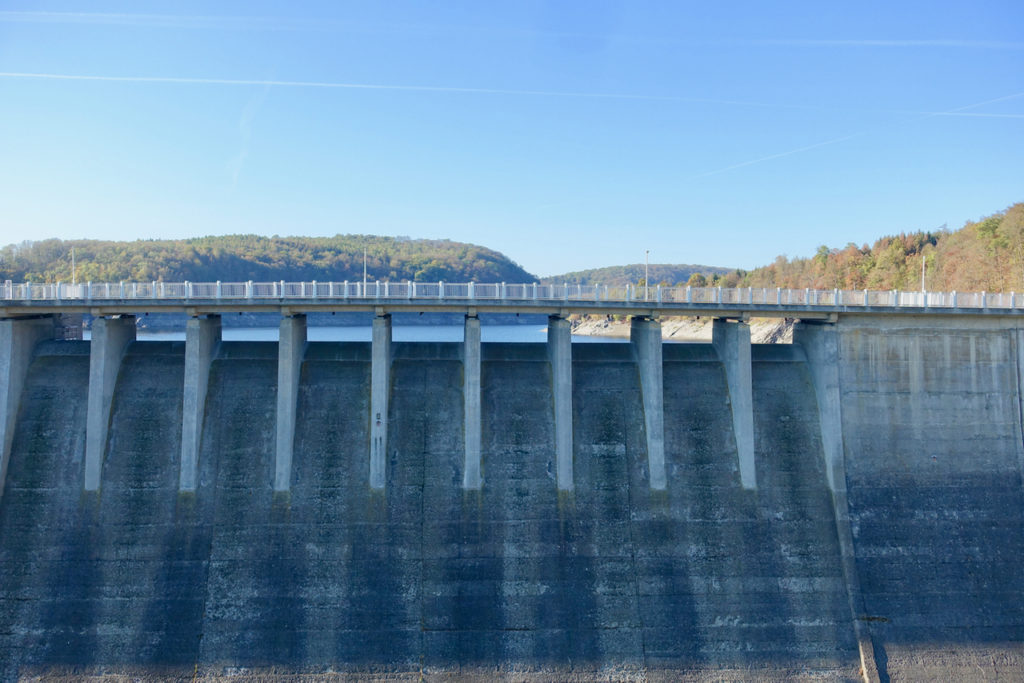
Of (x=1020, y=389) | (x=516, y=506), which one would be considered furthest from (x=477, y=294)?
(x=1020, y=389)

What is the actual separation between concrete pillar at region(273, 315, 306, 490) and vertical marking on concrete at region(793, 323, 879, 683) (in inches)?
773

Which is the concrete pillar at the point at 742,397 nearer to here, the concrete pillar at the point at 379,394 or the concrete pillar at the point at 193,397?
the concrete pillar at the point at 379,394

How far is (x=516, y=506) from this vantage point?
22.1m

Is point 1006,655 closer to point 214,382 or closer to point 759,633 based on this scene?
point 759,633

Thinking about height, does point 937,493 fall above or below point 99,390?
below

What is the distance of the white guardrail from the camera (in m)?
22.6

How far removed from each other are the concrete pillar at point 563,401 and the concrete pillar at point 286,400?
9610 mm

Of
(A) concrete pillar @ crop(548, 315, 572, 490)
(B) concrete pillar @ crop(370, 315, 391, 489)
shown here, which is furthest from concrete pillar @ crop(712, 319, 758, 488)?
(B) concrete pillar @ crop(370, 315, 391, 489)

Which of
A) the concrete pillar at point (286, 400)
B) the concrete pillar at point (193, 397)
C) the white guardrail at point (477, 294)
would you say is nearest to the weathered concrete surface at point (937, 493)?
the white guardrail at point (477, 294)

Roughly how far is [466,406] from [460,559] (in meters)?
5.21

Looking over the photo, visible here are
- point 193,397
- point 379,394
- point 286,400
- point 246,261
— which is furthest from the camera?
point 246,261

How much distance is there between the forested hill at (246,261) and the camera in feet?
270

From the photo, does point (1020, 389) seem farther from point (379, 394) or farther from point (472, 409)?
point (379, 394)

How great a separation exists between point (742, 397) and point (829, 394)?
3.50 m
